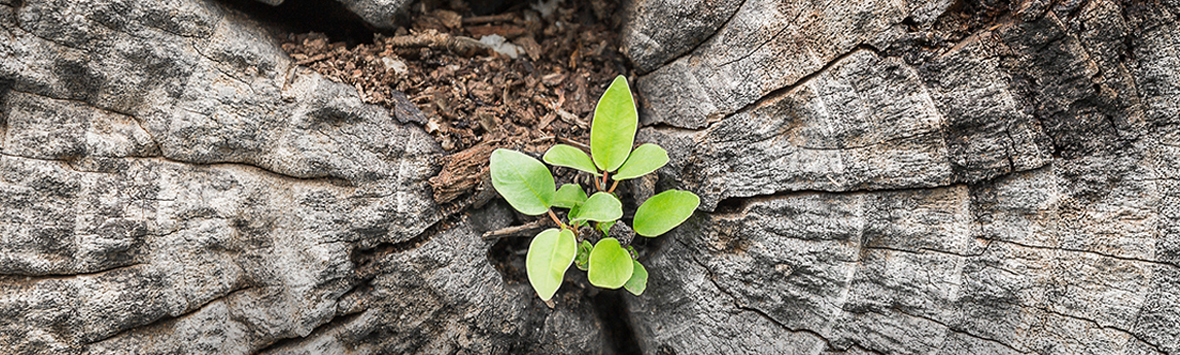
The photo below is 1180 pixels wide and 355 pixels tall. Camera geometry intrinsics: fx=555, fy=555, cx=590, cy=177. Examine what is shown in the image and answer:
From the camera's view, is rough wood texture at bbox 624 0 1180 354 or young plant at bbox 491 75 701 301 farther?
young plant at bbox 491 75 701 301

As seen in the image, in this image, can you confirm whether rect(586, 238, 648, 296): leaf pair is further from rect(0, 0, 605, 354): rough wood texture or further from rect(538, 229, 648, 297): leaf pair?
rect(0, 0, 605, 354): rough wood texture

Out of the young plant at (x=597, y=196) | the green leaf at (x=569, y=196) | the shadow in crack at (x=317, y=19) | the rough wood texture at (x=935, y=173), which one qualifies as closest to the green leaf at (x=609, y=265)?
the young plant at (x=597, y=196)

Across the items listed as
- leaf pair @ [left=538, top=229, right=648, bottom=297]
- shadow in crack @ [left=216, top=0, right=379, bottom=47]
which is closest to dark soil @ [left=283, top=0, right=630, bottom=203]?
shadow in crack @ [left=216, top=0, right=379, bottom=47]

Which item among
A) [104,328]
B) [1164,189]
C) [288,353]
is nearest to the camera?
[1164,189]

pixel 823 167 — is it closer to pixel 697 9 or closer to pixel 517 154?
pixel 697 9

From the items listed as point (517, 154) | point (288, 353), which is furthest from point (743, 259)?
point (288, 353)

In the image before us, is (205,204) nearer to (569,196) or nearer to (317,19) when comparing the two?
(317,19)

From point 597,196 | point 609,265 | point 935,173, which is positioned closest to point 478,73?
point 597,196

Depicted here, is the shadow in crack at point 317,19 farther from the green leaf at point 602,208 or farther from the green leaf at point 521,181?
the green leaf at point 602,208
